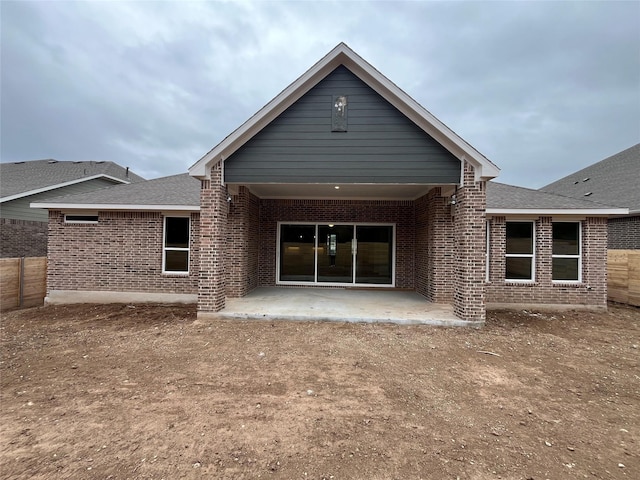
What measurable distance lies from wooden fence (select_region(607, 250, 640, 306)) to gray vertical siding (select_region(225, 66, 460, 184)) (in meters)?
7.66

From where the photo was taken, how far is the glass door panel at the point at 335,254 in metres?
11.3

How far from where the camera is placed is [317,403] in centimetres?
364

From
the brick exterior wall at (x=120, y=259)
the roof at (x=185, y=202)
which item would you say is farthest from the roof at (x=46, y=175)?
the roof at (x=185, y=202)

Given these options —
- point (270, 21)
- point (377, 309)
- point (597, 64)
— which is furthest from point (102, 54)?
point (597, 64)

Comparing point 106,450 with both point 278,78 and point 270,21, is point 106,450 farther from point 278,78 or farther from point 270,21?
point 278,78

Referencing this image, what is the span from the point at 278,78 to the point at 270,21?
1507 inches

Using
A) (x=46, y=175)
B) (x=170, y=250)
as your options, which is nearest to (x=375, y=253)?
(x=170, y=250)

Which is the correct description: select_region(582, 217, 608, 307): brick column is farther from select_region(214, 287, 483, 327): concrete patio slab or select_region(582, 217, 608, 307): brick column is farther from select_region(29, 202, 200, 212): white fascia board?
select_region(29, 202, 200, 212): white fascia board

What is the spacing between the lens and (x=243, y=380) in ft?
13.9

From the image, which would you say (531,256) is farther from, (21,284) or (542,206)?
(21,284)

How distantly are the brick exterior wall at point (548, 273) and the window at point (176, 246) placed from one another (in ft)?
30.2

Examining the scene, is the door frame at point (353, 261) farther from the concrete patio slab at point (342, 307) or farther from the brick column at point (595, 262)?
the brick column at point (595, 262)

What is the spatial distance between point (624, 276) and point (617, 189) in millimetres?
6688

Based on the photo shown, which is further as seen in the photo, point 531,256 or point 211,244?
point 531,256
